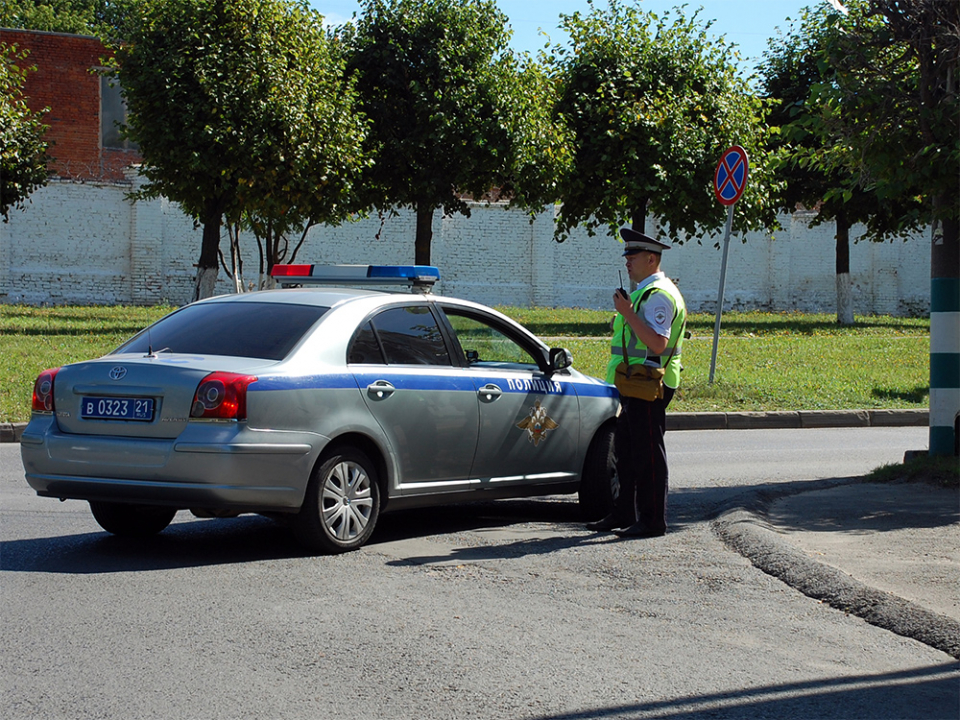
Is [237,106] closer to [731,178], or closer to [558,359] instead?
[731,178]

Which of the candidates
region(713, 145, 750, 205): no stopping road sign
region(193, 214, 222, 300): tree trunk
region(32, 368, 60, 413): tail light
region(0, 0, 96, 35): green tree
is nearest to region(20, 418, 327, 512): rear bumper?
region(32, 368, 60, 413): tail light

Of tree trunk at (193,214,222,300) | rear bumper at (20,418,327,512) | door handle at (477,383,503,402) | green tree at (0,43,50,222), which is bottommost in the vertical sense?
rear bumper at (20,418,327,512)

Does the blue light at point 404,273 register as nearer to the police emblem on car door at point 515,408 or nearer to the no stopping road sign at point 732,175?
the police emblem on car door at point 515,408

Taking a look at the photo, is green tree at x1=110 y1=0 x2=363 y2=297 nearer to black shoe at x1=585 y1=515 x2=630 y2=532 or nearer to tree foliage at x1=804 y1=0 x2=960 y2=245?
tree foliage at x1=804 y1=0 x2=960 y2=245

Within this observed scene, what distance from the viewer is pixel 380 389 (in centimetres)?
692

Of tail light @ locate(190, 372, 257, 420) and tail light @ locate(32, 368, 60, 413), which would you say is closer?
tail light @ locate(190, 372, 257, 420)

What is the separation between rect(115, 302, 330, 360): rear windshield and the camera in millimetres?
6816

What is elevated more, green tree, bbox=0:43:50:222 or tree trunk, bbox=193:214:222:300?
green tree, bbox=0:43:50:222

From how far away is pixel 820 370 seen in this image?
19969mm

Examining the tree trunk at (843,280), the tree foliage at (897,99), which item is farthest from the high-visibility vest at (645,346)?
the tree trunk at (843,280)

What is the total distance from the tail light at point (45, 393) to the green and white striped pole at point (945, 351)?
6.30m

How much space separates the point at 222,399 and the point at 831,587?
3.18 m

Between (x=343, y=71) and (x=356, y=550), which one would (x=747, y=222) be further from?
(x=356, y=550)

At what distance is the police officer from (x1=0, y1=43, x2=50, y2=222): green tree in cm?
2172
